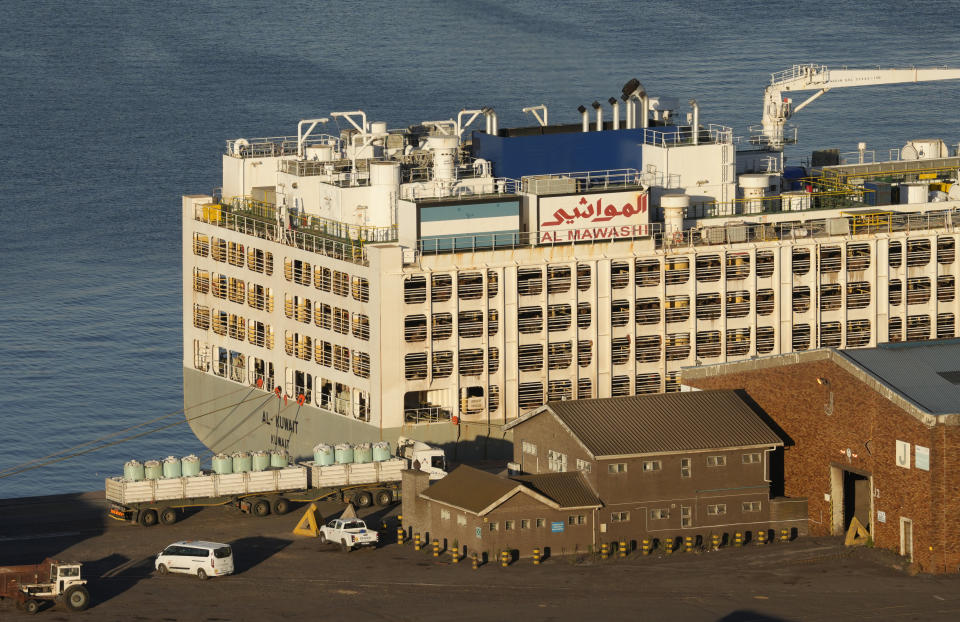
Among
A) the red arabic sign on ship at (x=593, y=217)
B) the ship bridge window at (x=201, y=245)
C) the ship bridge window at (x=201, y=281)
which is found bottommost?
the ship bridge window at (x=201, y=281)

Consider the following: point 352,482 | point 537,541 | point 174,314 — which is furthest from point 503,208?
point 174,314

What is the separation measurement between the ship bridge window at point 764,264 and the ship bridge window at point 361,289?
23.2 m

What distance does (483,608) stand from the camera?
3438 inches

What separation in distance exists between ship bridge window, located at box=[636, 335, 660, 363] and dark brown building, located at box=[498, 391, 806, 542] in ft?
61.7

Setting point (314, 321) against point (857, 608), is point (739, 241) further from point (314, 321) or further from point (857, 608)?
point (857, 608)

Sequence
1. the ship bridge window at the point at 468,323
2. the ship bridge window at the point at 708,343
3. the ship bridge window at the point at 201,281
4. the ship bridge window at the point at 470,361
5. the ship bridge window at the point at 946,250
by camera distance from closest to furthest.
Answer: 1. the ship bridge window at the point at 468,323
2. the ship bridge window at the point at 470,361
3. the ship bridge window at the point at 708,343
4. the ship bridge window at the point at 946,250
5. the ship bridge window at the point at 201,281

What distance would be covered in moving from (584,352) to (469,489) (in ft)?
83.5

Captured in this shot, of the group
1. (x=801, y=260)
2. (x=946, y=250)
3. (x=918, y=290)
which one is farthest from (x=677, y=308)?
(x=946, y=250)

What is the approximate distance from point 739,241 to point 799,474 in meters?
23.8

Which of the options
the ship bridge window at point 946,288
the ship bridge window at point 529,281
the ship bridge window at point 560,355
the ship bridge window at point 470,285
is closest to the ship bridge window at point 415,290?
the ship bridge window at point 470,285

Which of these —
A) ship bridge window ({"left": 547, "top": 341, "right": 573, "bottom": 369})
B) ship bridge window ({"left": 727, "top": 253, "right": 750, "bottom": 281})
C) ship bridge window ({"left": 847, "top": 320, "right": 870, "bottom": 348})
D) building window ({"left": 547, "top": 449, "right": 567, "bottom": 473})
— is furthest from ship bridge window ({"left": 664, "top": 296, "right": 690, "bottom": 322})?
building window ({"left": 547, "top": 449, "right": 567, "bottom": 473})

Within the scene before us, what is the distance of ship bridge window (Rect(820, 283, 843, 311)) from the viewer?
408 ft

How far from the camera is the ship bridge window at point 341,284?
11762 cm

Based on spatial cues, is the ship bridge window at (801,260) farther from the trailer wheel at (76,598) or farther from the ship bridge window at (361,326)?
the trailer wheel at (76,598)
